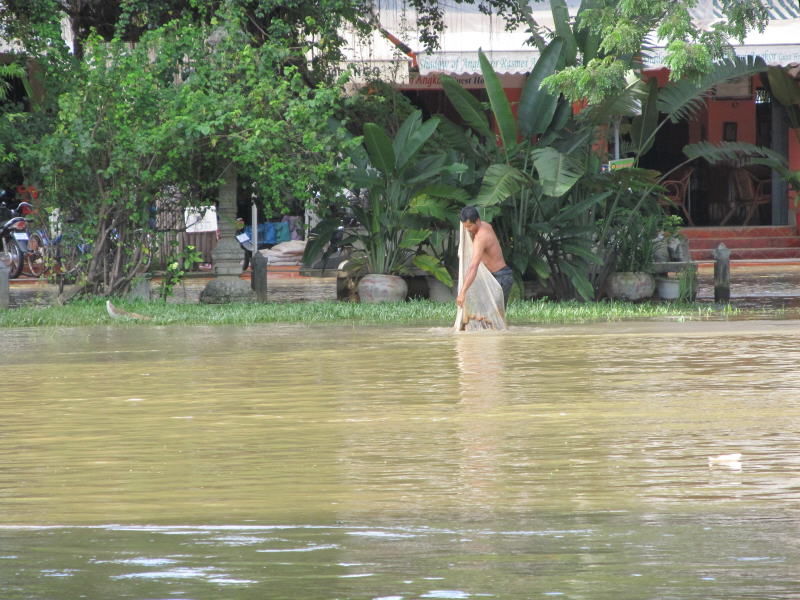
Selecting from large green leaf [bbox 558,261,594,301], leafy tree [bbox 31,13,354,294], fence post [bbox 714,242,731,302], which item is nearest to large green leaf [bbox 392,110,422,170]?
leafy tree [bbox 31,13,354,294]

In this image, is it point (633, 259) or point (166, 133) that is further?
point (633, 259)

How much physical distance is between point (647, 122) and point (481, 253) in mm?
5041

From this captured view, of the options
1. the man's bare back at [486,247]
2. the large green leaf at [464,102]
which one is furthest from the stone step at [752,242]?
the man's bare back at [486,247]

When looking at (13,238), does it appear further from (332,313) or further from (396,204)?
(332,313)

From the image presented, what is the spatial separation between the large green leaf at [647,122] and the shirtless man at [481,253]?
3.95m

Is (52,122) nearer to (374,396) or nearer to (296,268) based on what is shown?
(296,268)

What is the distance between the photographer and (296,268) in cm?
2734

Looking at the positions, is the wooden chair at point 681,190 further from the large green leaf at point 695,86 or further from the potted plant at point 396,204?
the potted plant at point 396,204

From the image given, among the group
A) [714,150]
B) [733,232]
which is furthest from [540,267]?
[733,232]

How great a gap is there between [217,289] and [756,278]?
8.64m

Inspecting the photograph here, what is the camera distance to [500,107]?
62.2ft

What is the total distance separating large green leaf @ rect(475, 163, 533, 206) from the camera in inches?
703

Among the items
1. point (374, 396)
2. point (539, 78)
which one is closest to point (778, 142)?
point (539, 78)

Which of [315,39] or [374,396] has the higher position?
[315,39]
